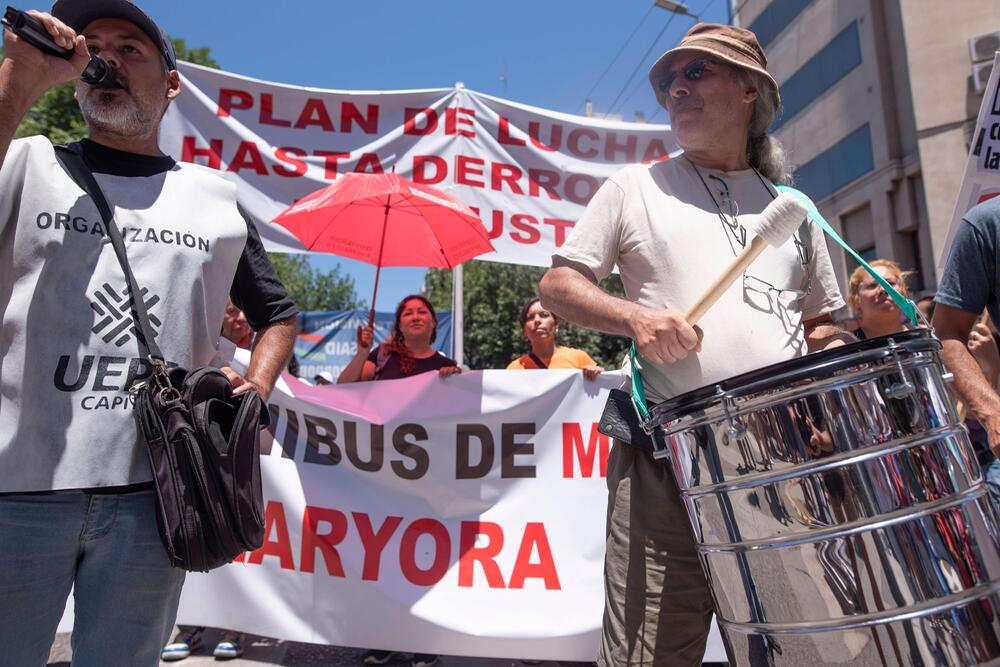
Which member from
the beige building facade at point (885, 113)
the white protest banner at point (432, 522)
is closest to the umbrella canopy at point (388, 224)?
the white protest banner at point (432, 522)

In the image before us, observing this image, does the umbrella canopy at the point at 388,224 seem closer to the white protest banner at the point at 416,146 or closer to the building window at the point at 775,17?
the white protest banner at the point at 416,146

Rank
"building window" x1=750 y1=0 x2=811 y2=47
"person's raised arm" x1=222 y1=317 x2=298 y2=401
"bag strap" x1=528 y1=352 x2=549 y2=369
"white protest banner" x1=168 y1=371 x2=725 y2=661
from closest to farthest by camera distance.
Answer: "person's raised arm" x1=222 y1=317 x2=298 y2=401, "white protest banner" x1=168 y1=371 x2=725 y2=661, "bag strap" x1=528 y1=352 x2=549 y2=369, "building window" x1=750 y1=0 x2=811 y2=47

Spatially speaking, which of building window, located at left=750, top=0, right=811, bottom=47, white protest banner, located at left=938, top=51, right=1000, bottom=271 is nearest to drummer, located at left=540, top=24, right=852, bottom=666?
white protest banner, located at left=938, top=51, right=1000, bottom=271

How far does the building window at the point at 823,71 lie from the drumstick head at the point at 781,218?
19.5 m

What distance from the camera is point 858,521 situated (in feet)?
3.96

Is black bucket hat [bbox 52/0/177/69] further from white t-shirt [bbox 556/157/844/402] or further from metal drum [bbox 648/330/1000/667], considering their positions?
metal drum [bbox 648/330/1000/667]

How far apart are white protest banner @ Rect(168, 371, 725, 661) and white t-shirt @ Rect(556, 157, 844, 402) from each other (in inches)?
74.7

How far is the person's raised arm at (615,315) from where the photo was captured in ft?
5.11

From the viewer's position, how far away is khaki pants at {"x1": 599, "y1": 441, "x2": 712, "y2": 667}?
1856mm

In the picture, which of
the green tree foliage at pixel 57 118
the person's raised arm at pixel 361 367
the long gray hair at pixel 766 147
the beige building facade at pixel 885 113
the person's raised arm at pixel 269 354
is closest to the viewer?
the person's raised arm at pixel 269 354

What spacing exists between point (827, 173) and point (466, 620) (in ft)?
69.7

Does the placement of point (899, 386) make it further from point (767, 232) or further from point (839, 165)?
point (839, 165)

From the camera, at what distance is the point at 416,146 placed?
17.4 feet

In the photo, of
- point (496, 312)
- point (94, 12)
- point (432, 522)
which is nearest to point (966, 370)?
point (432, 522)
